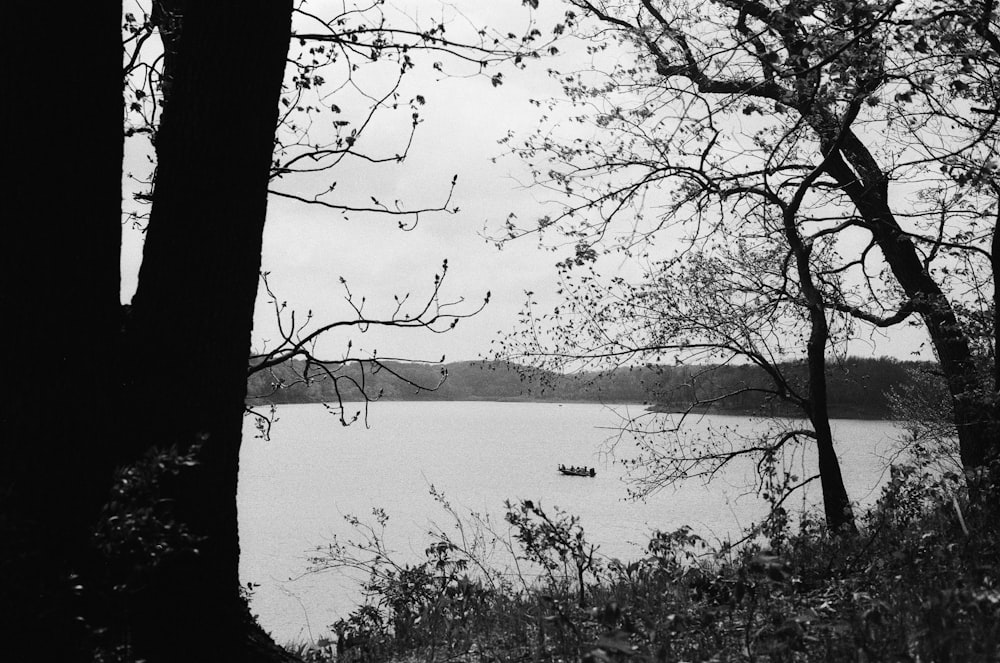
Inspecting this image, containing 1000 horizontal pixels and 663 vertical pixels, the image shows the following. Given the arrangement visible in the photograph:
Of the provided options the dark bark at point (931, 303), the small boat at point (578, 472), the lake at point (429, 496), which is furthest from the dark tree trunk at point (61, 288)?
the small boat at point (578, 472)

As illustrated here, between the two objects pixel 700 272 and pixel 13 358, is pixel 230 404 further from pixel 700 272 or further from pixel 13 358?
pixel 700 272

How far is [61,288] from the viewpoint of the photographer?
9.85 ft

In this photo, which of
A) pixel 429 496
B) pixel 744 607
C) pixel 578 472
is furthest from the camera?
pixel 578 472

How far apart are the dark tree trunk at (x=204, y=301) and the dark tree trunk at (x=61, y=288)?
0.21 metres

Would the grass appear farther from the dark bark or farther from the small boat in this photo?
the small boat

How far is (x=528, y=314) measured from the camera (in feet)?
30.8

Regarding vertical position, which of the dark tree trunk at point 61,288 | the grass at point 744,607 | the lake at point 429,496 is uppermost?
the dark tree trunk at point 61,288

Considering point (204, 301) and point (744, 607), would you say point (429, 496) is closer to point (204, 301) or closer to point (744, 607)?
point (744, 607)

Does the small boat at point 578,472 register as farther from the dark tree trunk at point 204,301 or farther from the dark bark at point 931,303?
the dark tree trunk at point 204,301

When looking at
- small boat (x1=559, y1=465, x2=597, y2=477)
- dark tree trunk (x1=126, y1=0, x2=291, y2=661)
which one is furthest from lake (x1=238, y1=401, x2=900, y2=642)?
dark tree trunk (x1=126, y1=0, x2=291, y2=661)

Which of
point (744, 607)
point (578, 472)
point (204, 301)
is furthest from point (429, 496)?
point (204, 301)

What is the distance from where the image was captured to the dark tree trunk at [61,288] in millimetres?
2859

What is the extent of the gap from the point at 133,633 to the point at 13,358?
129 cm

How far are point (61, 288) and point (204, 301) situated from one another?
0.57 metres
